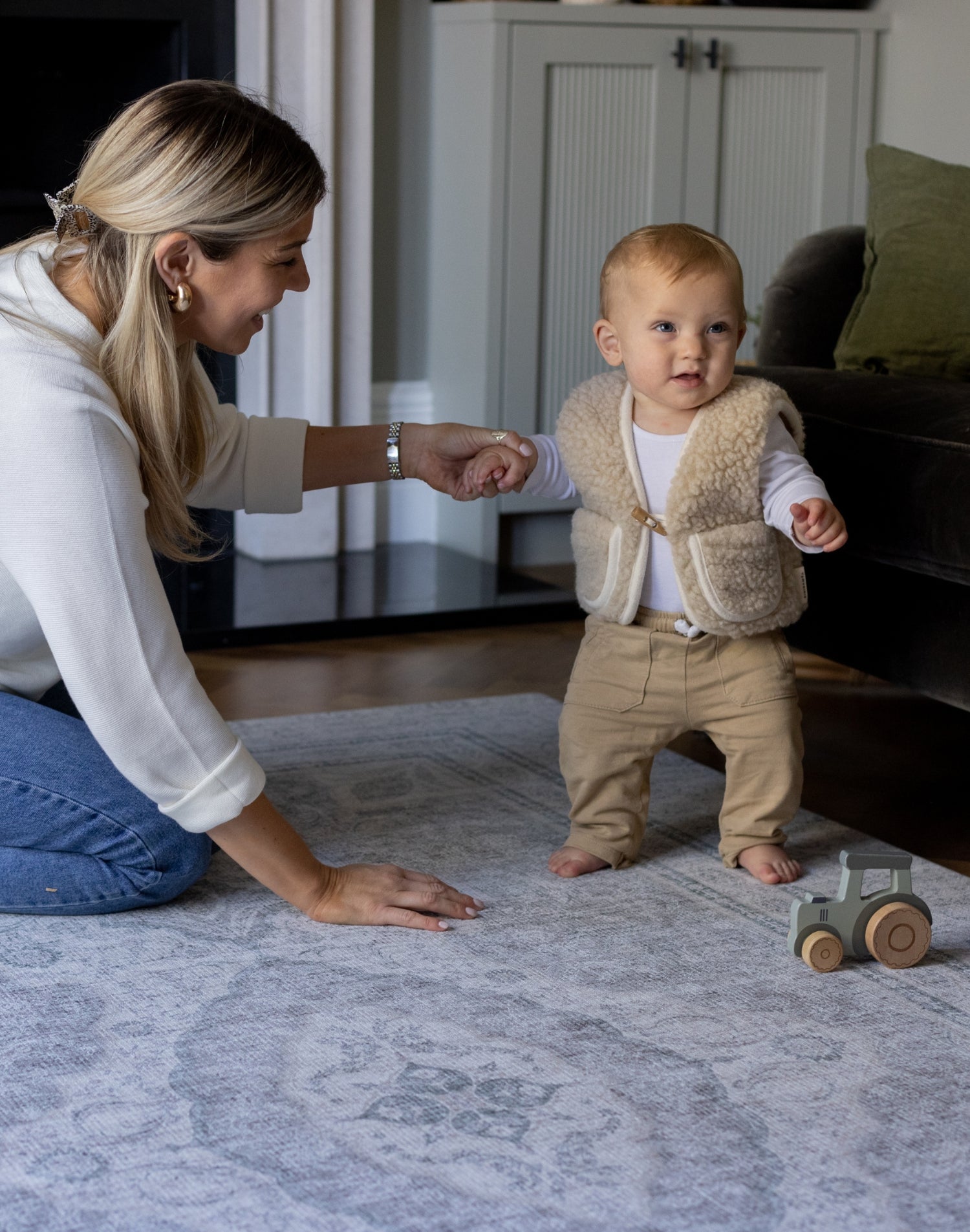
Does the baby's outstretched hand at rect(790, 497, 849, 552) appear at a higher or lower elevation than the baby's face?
lower

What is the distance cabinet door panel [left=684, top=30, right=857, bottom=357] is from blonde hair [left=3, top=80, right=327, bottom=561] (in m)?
2.29

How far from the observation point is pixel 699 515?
5.49ft

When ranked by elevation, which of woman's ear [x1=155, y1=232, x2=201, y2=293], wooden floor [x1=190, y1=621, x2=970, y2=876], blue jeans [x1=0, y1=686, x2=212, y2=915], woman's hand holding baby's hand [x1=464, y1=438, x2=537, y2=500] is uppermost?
woman's ear [x1=155, y1=232, x2=201, y2=293]

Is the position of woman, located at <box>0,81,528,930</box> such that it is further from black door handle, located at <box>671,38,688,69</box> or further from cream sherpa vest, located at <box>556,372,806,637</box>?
black door handle, located at <box>671,38,688,69</box>

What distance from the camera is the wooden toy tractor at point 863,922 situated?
1.45 metres

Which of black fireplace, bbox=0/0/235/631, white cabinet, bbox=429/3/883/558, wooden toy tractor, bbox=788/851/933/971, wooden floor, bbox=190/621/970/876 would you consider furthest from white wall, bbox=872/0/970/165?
wooden toy tractor, bbox=788/851/933/971

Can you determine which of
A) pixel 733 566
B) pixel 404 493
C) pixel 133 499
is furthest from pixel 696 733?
pixel 404 493

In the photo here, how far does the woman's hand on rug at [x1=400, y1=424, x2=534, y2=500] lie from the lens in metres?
1.80

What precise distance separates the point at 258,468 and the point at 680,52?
2105 mm

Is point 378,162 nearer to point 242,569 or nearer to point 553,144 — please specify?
point 553,144

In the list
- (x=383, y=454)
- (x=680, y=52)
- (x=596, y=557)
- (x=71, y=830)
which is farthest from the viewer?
(x=680, y=52)

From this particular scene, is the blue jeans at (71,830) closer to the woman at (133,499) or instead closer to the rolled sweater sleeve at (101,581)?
the woman at (133,499)

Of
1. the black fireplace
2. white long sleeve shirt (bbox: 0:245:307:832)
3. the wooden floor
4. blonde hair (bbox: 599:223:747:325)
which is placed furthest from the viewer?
the black fireplace

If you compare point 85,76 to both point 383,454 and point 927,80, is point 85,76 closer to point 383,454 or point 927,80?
point 927,80
